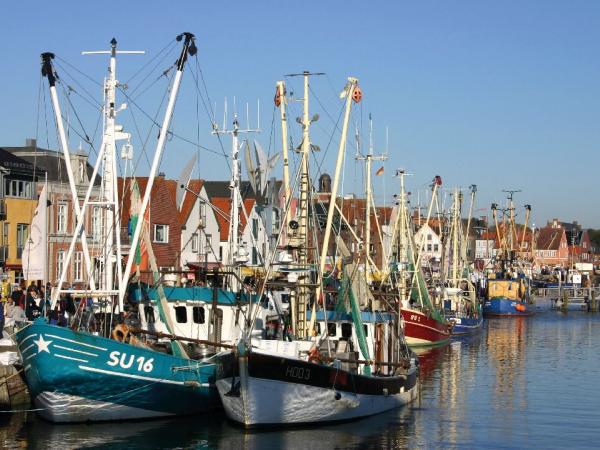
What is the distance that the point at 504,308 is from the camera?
124m

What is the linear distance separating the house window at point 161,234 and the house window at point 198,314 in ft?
156

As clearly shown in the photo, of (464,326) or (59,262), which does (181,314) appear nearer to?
(59,262)

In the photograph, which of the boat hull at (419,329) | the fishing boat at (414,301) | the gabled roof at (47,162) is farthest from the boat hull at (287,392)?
the gabled roof at (47,162)

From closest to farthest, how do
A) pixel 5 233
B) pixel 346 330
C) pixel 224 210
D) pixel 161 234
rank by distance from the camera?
pixel 346 330
pixel 5 233
pixel 161 234
pixel 224 210

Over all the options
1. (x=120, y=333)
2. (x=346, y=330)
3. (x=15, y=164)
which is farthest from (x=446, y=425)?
(x=15, y=164)

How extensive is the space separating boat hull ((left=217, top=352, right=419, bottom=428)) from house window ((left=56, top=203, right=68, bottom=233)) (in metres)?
42.7

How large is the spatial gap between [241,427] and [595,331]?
66.1 metres

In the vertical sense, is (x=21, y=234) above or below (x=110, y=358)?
above

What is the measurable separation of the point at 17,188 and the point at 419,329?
2820cm

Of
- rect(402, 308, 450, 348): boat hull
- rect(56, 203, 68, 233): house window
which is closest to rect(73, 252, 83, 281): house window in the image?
rect(56, 203, 68, 233): house window

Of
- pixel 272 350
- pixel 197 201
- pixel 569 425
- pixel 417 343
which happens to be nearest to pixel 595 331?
pixel 417 343

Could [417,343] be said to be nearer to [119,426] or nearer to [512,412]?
[512,412]

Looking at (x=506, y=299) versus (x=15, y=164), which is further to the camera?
(x=506, y=299)

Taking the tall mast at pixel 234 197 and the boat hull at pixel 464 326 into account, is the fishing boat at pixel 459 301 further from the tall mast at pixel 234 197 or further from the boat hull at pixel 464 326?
the tall mast at pixel 234 197
